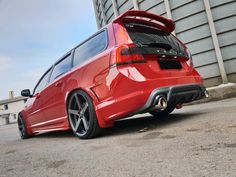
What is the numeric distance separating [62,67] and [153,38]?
1.68 metres

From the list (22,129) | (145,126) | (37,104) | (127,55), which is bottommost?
(145,126)

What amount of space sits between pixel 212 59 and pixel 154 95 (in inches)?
213

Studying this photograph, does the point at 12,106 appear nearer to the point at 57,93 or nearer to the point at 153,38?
the point at 57,93

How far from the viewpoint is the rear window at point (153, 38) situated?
11.2ft

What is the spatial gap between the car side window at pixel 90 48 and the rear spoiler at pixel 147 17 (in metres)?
0.32

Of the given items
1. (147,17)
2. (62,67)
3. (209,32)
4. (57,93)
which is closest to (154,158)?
(147,17)

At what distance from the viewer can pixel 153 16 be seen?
3957 millimetres

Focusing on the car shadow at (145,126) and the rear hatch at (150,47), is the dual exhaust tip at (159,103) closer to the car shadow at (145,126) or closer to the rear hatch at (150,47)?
the rear hatch at (150,47)

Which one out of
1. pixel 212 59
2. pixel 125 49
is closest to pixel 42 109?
pixel 125 49

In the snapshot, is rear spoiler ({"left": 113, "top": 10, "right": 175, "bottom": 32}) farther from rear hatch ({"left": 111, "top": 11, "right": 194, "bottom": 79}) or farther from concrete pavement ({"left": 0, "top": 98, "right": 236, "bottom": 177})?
concrete pavement ({"left": 0, "top": 98, "right": 236, "bottom": 177})

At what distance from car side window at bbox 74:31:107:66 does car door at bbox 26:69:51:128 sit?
1156 millimetres

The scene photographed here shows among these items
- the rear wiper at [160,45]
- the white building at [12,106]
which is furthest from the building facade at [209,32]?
the white building at [12,106]

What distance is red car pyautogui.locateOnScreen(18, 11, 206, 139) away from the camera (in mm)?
A: 3115

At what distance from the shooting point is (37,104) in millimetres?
5078
